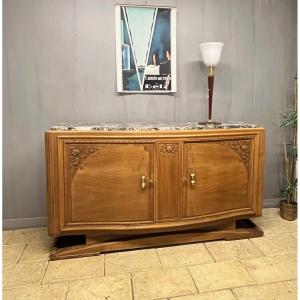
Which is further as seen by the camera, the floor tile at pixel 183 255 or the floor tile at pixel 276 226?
the floor tile at pixel 276 226

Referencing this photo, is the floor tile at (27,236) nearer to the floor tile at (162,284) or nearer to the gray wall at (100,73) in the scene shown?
the gray wall at (100,73)

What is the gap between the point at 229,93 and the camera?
100 inches

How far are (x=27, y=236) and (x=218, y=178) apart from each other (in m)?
1.49

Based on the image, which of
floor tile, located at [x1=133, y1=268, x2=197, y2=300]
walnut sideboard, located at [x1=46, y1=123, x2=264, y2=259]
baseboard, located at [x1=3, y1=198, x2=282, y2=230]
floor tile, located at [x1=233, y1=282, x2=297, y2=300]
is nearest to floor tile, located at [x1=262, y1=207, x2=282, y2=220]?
walnut sideboard, located at [x1=46, y1=123, x2=264, y2=259]

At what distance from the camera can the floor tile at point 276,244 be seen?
1985 mm

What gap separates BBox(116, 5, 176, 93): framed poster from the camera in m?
2.30

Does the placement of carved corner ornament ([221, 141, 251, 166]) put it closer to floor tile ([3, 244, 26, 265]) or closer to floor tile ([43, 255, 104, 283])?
floor tile ([43, 255, 104, 283])

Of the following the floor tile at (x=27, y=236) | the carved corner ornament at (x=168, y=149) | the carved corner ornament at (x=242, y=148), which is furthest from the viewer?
the floor tile at (x=27, y=236)

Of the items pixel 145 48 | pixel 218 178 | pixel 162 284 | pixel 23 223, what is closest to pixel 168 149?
pixel 218 178

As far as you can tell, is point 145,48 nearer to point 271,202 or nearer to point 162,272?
point 162,272

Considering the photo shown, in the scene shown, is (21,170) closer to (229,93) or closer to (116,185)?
(116,185)

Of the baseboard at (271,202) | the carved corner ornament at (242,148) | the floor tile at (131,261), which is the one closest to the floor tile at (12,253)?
the floor tile at (131,261)

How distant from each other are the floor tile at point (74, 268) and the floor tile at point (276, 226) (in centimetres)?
128

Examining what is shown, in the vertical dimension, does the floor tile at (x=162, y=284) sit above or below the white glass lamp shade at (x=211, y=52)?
below
